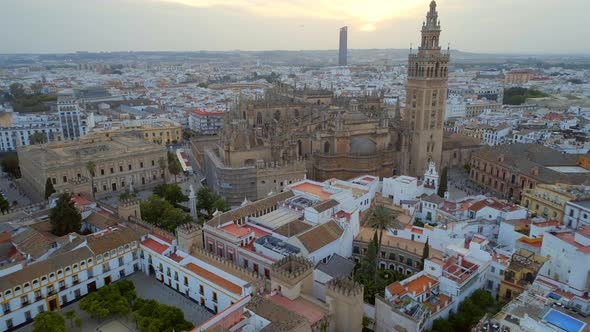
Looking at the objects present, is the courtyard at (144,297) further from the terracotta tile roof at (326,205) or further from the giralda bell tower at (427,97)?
the giralda bell tower at (427,97)

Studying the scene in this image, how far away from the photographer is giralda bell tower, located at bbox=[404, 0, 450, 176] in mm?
56844

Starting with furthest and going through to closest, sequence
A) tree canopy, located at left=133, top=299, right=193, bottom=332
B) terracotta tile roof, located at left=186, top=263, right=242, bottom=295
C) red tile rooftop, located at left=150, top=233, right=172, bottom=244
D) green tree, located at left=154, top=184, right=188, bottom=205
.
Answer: green tree, located at left=154, top=184, right=188, bottom=205 < red tile rooftop, located at left=150, top=233, right=172, bottom=244 < terracotta tile roof, located at left=186, top=263, right=242, bottom=295 < tree canopy, located at left=133, top=299, right=193, bottom=332

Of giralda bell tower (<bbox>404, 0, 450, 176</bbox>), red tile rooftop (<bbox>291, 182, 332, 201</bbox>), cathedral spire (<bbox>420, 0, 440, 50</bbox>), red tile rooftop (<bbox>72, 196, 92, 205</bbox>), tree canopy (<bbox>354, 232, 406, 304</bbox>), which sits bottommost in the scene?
tree canopy (<bbox>354, 232, 406, 304</bbox>)

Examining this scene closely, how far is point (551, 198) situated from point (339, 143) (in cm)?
2539

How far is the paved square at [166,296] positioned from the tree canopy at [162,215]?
Result: 6180 millimetres

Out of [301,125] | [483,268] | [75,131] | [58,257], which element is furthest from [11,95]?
[483,268]

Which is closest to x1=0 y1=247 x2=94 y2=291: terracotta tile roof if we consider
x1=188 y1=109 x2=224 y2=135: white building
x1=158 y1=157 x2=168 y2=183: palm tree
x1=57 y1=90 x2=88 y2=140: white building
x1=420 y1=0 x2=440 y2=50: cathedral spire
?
x1=158 y1=157 x2=168 y2=183: palm tree

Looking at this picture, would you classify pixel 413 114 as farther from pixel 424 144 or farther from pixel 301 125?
pixel 301 125

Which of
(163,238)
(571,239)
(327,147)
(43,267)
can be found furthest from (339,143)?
(43,267)

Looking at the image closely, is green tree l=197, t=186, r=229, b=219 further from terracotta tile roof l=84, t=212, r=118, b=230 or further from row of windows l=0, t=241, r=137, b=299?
row of windows l=0, t=241, r=137, b=299

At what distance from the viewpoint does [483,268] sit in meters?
32.2

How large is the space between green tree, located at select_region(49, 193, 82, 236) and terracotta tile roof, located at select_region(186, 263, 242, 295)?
43.0 feet

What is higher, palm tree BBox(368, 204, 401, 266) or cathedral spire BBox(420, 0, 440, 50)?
cathedral spire BBox(420, 0, 440, 50)

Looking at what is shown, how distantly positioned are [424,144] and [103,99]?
118155 millimetres
